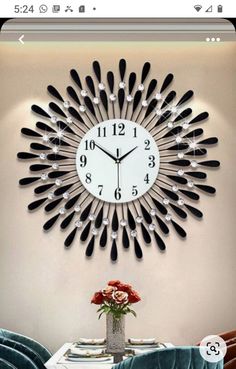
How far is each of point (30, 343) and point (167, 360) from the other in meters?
1.59

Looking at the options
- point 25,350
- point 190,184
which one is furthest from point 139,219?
point 25,350

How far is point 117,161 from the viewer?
4727 mm

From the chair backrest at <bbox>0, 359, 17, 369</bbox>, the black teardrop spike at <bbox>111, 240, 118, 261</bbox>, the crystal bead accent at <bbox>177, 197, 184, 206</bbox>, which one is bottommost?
the chair backrest at <bbox>0, 359, 17, 369</bbox>

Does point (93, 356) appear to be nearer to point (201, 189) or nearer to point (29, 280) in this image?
point (29, 280)

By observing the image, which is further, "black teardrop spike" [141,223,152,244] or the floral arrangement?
"black teardrop spike" [141,223,152,244]

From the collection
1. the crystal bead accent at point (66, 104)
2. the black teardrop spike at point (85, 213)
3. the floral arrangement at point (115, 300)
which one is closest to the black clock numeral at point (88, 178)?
the black teardrop spike at point (85, 213)

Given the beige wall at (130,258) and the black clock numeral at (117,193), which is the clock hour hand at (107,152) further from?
the beige wall at (130,258)

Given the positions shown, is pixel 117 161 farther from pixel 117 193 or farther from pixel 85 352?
pixel 85 352

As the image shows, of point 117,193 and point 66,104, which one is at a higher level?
point 66,104

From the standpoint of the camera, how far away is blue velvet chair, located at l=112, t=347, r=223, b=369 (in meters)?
2.91

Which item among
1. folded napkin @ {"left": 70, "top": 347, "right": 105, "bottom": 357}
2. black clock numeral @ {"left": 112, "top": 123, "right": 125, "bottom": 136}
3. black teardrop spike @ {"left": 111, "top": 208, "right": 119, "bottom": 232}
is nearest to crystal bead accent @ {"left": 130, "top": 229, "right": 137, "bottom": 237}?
black teardrop spike @ {"left": 111, "top": 208, "right": 119, "bottom": 232}

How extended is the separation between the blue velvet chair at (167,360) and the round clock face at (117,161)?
6.15ft

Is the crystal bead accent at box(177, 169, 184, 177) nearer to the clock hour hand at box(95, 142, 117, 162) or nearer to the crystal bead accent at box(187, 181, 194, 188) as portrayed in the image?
the crystal bead accent at box(187, 181, 194, 188)
